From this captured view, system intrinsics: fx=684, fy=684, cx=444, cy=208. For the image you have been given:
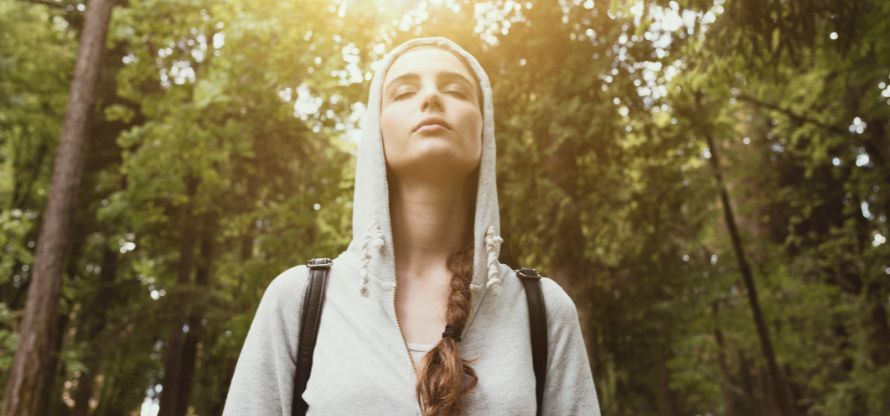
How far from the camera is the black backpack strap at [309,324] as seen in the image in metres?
1.87

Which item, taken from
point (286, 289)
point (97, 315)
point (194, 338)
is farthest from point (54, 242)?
point (97, 315)

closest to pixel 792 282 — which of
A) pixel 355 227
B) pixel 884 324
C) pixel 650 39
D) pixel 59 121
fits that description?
pixel 884 324

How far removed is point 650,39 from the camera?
920 cm

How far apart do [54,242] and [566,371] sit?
356 inches

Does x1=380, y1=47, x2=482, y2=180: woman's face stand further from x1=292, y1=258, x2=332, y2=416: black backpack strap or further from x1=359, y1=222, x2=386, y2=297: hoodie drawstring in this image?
x1=292, y1=258, x2=332, y2=416: black backpack strap

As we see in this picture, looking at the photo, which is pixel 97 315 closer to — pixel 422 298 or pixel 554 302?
pixel 422 298

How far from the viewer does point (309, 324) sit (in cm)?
194

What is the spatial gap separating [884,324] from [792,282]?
195 cm

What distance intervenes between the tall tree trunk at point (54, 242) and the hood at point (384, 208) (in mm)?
8175

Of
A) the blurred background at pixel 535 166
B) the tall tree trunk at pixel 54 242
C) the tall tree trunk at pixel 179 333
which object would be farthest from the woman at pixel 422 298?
the tall tree trunk at pixel 179 333

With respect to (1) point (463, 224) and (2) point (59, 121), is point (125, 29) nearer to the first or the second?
(2) point (59, 121)

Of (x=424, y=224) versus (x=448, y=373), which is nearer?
(x=448, y=373)

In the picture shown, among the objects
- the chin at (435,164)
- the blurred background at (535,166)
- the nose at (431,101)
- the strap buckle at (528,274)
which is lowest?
the strap buckle at (528,274)

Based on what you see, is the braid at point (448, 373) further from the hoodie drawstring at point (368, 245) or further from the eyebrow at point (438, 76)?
the eyebrow at point (438, 76)
